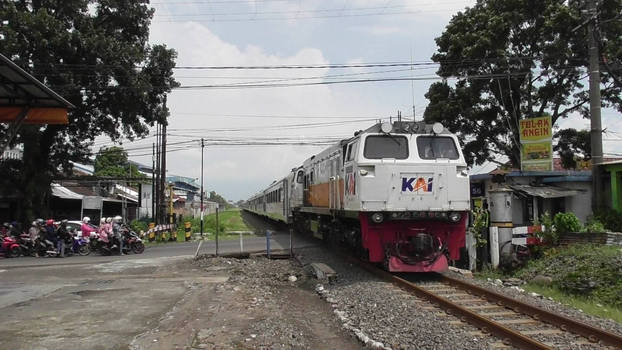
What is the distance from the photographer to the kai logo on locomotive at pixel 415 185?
995 cm

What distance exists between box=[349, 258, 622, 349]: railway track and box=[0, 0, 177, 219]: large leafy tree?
17.0m

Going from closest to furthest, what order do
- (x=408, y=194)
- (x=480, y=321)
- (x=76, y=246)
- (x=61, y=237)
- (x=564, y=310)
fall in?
(x=480, y=321)
(x=564, y=310)
(x=408, y=194)
(x=61, y=237)
(x=76, y=246)

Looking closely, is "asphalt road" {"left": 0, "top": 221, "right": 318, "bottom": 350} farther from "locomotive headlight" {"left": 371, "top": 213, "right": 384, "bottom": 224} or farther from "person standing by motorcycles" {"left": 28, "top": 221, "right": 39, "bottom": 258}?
"locomotive headlight" {"left": 371, "top": 213, "right": 384, "bottom": 224}

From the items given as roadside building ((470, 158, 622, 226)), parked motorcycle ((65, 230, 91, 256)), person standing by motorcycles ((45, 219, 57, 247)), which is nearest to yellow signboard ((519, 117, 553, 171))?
roadside building ((470, 158, 622, 226))

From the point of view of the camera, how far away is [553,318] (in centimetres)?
664

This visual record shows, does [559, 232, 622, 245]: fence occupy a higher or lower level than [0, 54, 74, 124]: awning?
lower

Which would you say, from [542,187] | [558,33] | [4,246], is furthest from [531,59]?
[4,246]

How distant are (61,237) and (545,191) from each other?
16.8m

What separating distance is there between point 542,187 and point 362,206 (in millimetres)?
10170

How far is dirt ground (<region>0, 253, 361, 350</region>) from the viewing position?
20.5 feet

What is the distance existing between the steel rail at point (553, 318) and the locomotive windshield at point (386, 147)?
2.87 meters

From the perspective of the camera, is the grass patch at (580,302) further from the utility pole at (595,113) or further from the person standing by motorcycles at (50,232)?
the person standing by motorcycles at (50,232)

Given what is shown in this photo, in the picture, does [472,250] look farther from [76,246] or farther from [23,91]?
[76,246]

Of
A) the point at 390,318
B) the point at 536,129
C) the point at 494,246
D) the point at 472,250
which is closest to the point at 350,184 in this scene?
the point at 472,250
